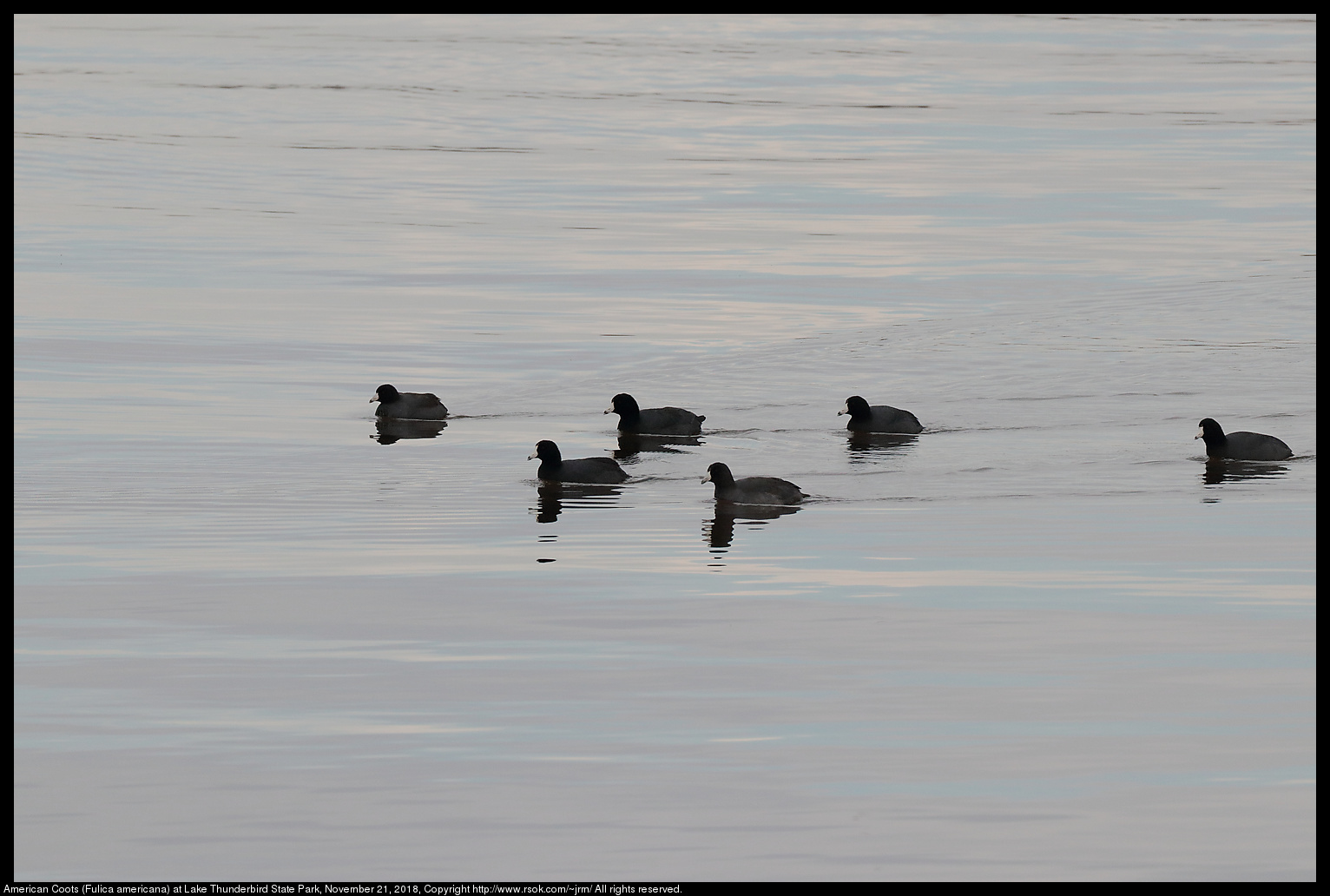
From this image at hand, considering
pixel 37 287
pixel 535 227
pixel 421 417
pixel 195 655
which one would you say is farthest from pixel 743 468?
pixel 535 227

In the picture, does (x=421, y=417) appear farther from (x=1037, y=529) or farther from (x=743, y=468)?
(x=1037, y=529)

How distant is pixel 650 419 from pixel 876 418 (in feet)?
8.07

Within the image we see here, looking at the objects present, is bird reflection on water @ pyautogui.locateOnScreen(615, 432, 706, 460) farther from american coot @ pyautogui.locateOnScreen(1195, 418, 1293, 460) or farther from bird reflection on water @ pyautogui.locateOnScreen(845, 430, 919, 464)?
american coot @ pyautogui.locateOnScreen(1195, 418, 1293, 460)

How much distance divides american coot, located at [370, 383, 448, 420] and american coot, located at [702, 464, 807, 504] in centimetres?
513

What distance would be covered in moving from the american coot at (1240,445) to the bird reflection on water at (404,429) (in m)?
8.15

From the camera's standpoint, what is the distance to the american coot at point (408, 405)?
2466 cm

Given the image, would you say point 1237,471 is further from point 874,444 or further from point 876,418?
point 876,418

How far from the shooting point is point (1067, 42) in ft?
262

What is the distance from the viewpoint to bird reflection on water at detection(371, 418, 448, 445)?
78.3ft

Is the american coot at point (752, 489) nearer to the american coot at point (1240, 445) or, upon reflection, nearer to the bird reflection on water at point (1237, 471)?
the bird reflection on water at point (1237, 471)

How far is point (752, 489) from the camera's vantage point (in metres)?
20.2

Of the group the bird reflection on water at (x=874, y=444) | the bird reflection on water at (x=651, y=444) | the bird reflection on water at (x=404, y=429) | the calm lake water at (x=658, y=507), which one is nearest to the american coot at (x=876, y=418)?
the bird reflection on water at (x=874, y=444)

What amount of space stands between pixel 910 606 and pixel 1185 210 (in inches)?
1089

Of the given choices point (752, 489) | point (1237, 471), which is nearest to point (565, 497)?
point (752, 489)
